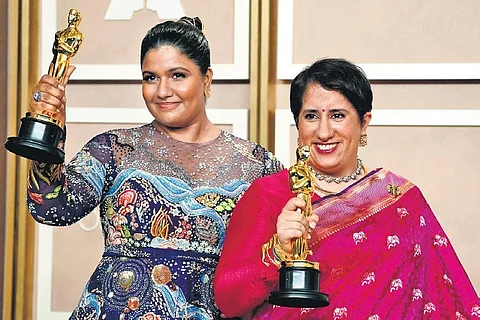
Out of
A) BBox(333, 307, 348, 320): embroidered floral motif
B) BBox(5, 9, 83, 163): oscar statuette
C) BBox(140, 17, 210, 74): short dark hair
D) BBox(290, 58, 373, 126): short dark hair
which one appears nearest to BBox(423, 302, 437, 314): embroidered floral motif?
BBox(333, 307, 348, 320): embroidered floral motif

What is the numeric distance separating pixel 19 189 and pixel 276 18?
106cm

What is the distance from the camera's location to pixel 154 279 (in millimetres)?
2242

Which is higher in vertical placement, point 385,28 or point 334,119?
point 385,28

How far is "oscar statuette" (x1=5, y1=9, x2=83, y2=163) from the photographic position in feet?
6.40

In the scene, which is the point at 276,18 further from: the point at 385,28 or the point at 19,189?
the point at 19,189

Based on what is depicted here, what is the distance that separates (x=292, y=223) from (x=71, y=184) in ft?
1.66

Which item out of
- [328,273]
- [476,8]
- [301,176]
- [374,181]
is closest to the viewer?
[301,176]

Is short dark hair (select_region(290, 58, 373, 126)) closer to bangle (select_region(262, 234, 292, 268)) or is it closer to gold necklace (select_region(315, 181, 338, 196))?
gold necklace (select_region(315, 181, 338, 196))

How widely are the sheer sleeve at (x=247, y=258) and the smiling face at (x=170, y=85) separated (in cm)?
24

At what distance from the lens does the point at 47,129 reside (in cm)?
197

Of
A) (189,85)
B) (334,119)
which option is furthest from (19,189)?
(334,119)

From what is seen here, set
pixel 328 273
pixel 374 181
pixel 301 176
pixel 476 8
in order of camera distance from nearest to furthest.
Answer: pixel 301 176, pixel 328 273, pixel 374 181, pixel 476 8

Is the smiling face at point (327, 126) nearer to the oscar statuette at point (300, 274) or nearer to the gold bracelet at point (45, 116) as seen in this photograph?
the oscar statuette at point (300, 274)

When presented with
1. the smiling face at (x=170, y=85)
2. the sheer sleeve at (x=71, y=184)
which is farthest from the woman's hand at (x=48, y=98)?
the smiling face at (x=170, y=85)
